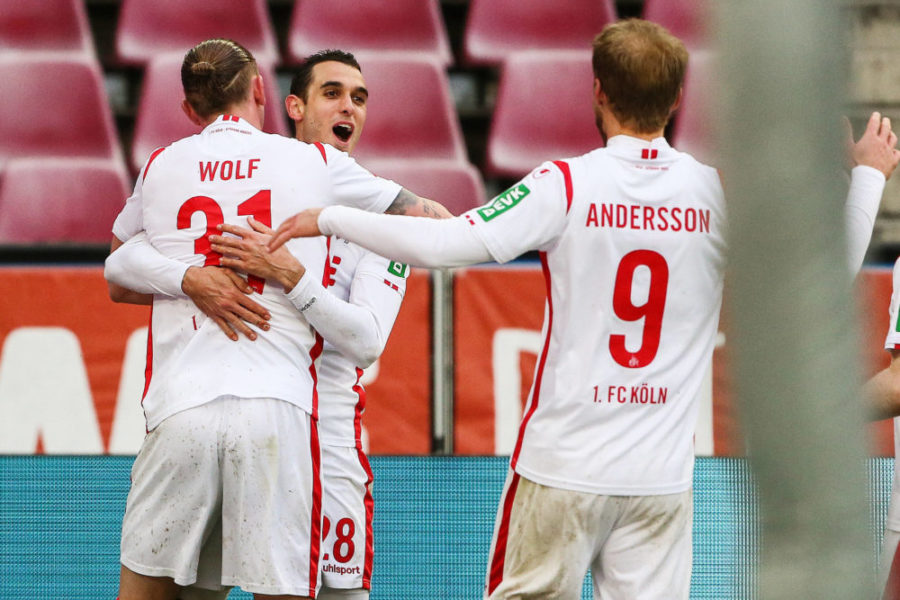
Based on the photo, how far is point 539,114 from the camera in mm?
7539

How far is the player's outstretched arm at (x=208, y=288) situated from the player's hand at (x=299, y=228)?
38 centimetres

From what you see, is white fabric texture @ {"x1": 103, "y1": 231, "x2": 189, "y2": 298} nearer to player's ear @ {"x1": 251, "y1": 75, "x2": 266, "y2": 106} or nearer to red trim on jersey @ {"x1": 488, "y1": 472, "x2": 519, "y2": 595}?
player's ear @ {"x1": 251, "y1": 75, "x2": 266, "y2": 106}

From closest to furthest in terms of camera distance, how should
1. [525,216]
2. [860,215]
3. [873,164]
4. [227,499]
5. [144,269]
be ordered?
[860,215] < [873,164] < [525,216] < [227,499] < [144,269]

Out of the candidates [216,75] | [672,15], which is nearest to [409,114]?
[672,15]

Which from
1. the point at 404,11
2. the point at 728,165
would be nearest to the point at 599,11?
the point at 404,11

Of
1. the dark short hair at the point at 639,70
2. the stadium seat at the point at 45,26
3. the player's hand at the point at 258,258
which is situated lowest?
the player's hand at the point at 258,258

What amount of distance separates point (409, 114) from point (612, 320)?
526 cm

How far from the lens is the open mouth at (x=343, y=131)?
3.69 m

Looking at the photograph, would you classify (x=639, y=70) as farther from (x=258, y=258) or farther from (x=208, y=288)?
(x=208, y=288)

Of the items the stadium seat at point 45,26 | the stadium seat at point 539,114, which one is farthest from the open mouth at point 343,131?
the stadium seat at point 45,26

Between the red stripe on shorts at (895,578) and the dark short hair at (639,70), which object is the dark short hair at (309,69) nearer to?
the dark short hair at (639,70)

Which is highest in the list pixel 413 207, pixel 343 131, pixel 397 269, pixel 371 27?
pixel 371 27

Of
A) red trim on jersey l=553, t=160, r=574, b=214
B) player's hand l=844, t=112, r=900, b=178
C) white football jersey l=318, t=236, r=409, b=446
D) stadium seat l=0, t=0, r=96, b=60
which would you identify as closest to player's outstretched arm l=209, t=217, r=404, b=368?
white football jersey l=318, t=236, r=409, b=446

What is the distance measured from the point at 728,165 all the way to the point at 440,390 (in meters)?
4.74
